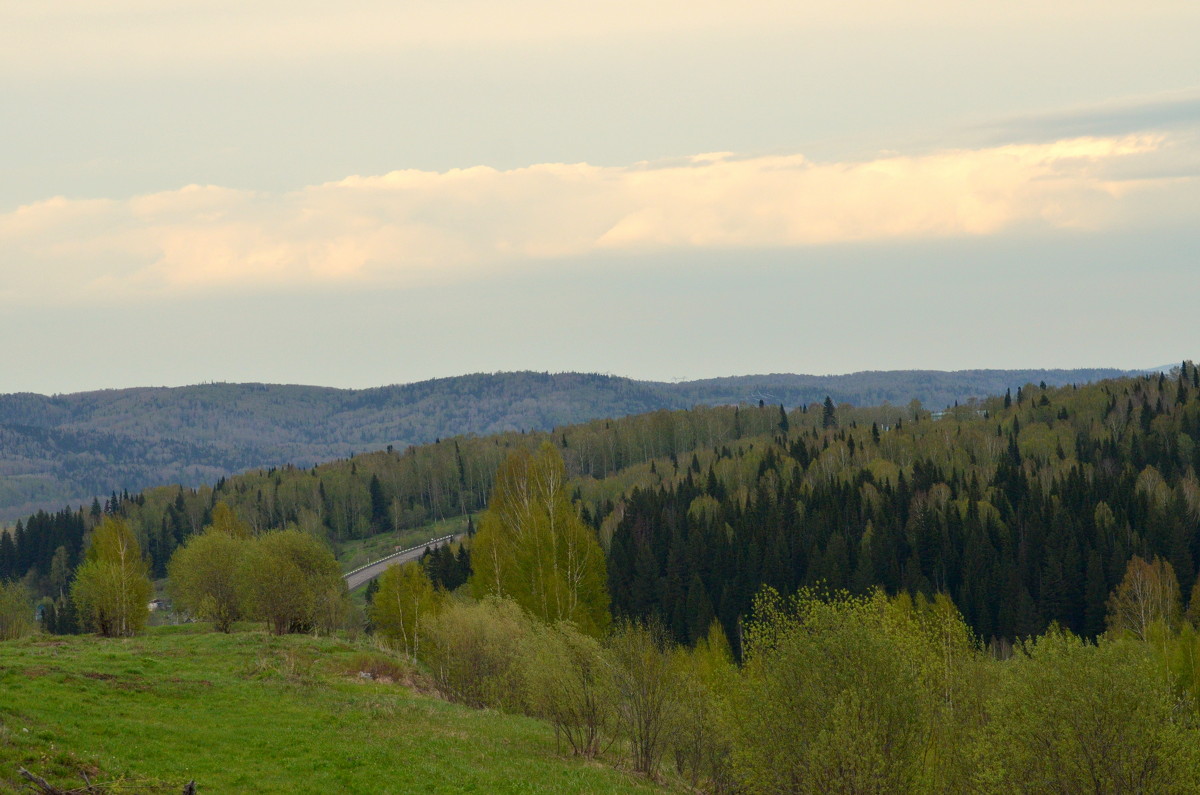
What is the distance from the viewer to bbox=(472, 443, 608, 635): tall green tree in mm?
86250

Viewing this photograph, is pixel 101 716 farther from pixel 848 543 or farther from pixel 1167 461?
pixel 1167 461

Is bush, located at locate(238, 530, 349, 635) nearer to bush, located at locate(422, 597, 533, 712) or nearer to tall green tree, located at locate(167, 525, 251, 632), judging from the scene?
tall green tree, located at locate(167, 525, 251, 632)

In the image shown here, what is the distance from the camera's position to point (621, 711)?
54469 mm

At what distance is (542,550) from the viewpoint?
286 ft

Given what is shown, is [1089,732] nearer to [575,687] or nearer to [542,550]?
[575,687]

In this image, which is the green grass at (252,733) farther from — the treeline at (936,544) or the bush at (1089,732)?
the treeline at (936,544)

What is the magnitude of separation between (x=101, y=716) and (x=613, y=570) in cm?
12204

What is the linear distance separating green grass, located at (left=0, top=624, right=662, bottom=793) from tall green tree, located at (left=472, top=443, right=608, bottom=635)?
23250 millimetres

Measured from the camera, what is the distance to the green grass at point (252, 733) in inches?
1350

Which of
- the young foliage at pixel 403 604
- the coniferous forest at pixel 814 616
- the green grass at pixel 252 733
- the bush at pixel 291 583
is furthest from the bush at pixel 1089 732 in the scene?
the bush at pixel 291 583

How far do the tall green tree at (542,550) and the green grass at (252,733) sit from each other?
23.3 metres

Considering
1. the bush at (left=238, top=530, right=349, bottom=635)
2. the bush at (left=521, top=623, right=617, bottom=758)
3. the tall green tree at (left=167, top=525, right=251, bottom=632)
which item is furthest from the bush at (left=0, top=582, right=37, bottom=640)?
the bush at (left=521, top=623, right=617, bottom=758)

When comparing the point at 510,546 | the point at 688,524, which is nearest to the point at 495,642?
the point at 510,546

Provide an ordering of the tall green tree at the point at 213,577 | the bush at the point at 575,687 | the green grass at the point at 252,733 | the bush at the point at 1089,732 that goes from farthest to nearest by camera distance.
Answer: the tall green tree at the point at 213,577
the bush at the point at 575,687
the bush at the point at 1089,732
the green grass at the point at 252,733
